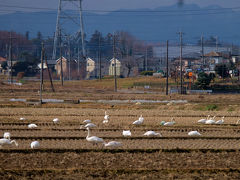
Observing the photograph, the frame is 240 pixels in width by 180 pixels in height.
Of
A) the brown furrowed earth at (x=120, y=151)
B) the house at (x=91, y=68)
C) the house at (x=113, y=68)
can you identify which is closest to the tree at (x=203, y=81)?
the brown furrowed earth at (x=120, y=151)

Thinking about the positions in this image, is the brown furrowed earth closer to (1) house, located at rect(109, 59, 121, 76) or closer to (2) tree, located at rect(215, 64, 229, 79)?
(2) tree, located at rect(215, 64, 229, 79)

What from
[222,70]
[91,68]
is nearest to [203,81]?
[222,70]

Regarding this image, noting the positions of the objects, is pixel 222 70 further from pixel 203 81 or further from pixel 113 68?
pixel 113 68

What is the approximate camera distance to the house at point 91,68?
77500 millimetres

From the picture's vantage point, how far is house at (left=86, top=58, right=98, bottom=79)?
77.5 meters

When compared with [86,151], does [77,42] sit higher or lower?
higher

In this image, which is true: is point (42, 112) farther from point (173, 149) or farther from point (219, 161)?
point (219, 161)

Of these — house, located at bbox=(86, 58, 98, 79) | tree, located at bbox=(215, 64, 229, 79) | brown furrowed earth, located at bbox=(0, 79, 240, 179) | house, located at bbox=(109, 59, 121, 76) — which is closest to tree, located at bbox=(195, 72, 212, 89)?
tree, located at bbox=(215, 64, 229, 79)

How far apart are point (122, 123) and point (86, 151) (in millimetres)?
8093

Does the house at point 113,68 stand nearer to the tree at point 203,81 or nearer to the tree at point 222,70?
the tree at point 222,70

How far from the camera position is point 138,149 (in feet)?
47.3

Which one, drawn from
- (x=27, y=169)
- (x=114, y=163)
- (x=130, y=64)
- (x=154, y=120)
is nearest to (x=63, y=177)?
(x=27, y=169)

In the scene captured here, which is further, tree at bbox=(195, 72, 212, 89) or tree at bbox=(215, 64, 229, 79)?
tree at bbox=(215, 64, 229, 79)

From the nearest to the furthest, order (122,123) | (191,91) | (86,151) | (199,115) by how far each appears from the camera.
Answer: (86,151) < (122,123) < (199,115) < (191,91)
